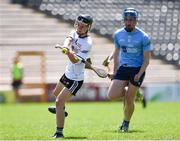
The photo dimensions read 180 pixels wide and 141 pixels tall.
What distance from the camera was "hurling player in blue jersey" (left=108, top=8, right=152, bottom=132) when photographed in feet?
42.5

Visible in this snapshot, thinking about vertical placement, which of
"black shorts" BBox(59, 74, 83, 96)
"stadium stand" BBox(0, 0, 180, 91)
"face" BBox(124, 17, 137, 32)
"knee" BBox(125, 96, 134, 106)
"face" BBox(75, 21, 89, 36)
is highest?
"face" BBox(75, 21, 89, 36)

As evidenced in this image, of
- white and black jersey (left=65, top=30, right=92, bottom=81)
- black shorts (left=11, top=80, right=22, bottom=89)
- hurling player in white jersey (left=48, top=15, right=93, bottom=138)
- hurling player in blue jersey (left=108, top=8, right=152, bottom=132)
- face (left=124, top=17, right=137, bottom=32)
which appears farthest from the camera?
black shorts (left=11, top=80, right=22, bottom=89)

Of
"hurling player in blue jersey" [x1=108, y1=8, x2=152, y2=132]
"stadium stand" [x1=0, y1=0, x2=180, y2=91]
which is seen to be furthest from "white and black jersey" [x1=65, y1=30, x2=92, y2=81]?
"stadium stand" [x1=0, y1=0, x2=180, y2=91]

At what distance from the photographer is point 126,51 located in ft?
43.1

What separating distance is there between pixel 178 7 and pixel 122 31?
24.1 meters

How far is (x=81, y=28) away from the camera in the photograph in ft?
38.7

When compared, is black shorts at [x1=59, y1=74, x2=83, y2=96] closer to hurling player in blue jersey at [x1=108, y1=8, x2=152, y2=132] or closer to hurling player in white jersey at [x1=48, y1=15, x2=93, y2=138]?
hurling player in white jersey at [x1=48, y1=15, x2=93, y2=138]

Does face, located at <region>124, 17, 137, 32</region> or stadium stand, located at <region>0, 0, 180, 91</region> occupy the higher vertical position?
face, located at <region>124, 17, 137, 32</region>

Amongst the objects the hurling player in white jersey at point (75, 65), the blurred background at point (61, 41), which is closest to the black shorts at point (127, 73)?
the hurling player in white jersey at point (75, 65)

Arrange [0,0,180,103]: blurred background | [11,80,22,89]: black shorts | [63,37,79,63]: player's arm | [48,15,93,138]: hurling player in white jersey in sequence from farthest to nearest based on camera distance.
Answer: [0,0,180,103]: blurred background < [11,80,22,89]: black shorts < [48,15,93,138]: hurling player in white jersey < [63,37,79,63]: player's arm

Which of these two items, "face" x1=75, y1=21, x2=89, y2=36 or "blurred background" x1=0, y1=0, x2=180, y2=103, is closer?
"face" x1=75, y1=21, x2=89, y2=36

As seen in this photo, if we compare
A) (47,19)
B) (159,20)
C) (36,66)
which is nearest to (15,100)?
(36,66)

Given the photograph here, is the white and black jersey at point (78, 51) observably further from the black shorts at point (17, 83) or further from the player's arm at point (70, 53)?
the black shorts at point (17, 83)

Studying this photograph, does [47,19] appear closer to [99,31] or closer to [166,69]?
[99,31]
